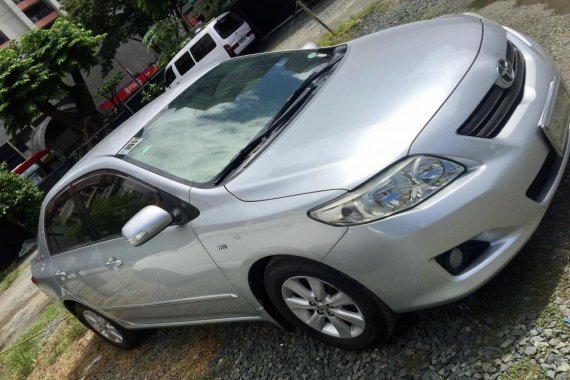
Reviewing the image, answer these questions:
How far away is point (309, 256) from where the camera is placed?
226 centimetres

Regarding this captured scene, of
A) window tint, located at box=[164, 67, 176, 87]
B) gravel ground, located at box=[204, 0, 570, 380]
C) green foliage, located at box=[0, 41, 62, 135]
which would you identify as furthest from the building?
gravel ground, located at box=[204, 0, 570, 380]

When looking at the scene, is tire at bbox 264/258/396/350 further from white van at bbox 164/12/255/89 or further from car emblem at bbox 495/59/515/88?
white van at bbox 164/12/255/89

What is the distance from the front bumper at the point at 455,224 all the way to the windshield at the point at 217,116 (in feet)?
3.33

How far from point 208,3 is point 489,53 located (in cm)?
1867

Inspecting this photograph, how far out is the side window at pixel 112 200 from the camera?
2.96 m

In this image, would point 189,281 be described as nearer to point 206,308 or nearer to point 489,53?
point 206,308

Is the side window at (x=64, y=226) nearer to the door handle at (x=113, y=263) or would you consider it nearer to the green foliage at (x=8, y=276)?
the door handle at (x=113, y=263)

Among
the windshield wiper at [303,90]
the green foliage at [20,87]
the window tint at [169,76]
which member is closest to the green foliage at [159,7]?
the window tint at [169,76]

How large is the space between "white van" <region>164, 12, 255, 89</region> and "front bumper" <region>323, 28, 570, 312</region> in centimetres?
1375

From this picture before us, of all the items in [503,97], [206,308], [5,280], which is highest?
[503,97]

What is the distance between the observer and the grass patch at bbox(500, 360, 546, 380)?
2.07m

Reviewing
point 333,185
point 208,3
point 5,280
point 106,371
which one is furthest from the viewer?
point 208,3

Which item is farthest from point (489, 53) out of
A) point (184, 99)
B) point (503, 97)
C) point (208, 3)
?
point (208, 3)

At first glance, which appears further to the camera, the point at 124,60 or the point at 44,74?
the point at 124,60
